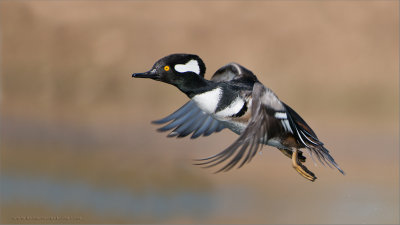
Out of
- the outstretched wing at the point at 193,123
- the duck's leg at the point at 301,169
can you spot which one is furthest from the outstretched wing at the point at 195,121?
the duck's leg at the point at 301,169

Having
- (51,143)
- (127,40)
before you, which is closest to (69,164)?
(51,143)

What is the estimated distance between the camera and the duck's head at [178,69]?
146 inches

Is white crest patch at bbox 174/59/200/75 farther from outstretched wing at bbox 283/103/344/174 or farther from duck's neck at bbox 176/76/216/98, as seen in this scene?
outstretched wing at bbox 283/103/344/174

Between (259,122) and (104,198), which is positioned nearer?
(259,122)

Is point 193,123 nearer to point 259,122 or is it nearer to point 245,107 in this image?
point 245,107

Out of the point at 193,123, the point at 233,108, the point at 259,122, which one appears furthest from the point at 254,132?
the point at 193,123

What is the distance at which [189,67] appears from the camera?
3.72m

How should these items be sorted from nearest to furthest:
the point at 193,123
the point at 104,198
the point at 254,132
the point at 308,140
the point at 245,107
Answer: the point at 254,132, the point at 245,107, the point at 308,140, the point at 193,123, the point at 104,198

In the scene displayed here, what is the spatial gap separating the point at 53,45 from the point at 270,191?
3.82m

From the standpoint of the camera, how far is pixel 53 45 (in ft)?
30.2

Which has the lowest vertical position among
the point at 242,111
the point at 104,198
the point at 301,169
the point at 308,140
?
the point at 104,198

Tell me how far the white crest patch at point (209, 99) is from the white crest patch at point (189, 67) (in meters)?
0.13

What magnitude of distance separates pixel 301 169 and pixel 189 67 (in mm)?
768

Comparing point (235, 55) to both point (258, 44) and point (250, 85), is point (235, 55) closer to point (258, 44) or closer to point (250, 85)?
point (258, 44)
